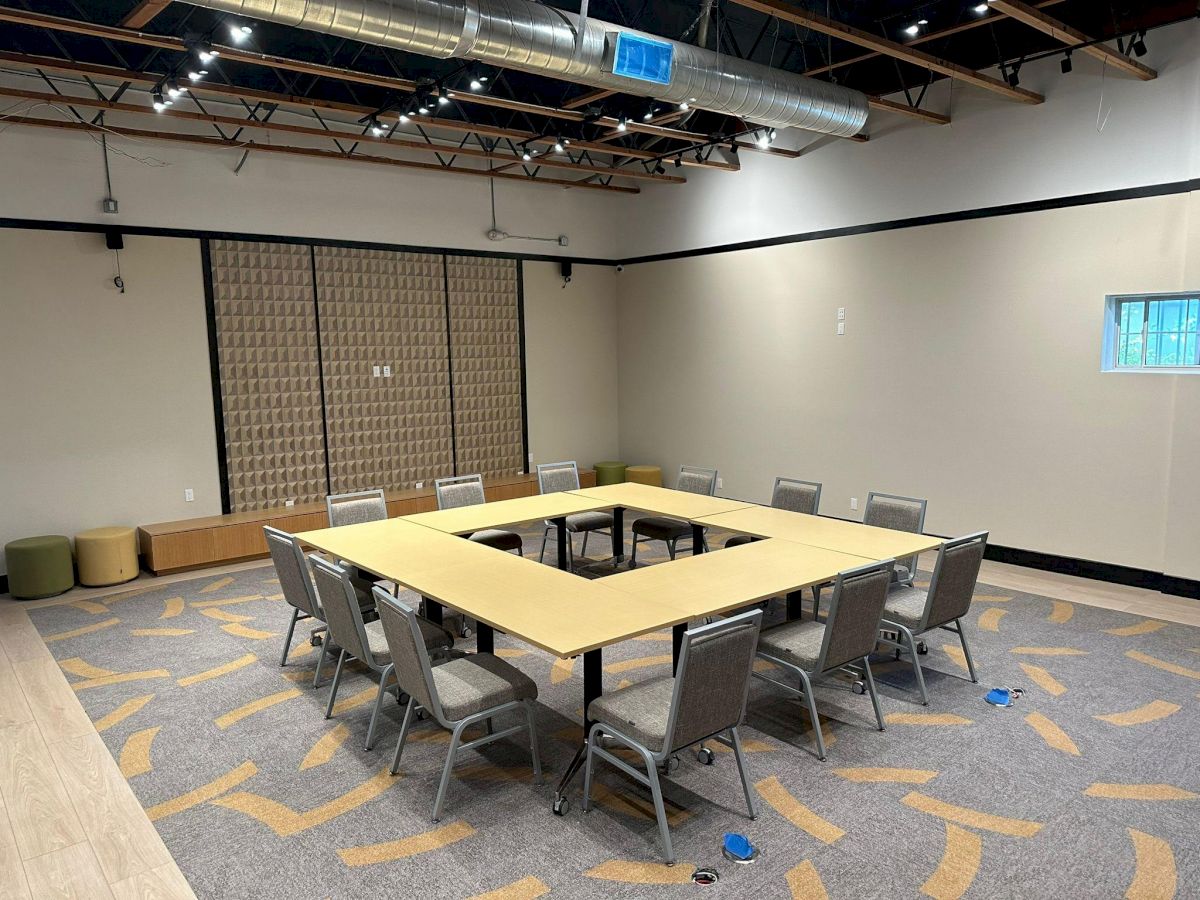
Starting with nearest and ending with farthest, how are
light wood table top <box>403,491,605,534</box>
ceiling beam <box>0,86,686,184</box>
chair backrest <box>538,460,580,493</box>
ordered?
light wood table top <box>403,491,605,534</box>, ceiling beam <box>0,86,686,184</box>, chair backrest <box>538,460,580,493</box>

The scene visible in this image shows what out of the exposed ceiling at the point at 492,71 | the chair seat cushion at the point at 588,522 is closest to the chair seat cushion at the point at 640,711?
the chair seat cushion at the point at 588,522

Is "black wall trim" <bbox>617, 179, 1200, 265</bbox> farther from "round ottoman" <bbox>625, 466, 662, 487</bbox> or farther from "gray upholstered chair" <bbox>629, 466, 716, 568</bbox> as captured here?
"gray upholstered chair" <bbox>629, 466, 716, 568</bbox>

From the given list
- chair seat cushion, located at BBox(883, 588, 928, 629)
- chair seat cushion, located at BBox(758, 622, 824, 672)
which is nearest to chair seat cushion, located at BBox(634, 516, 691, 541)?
chair seat cushion, located at BBox(883, 588, 928, 629)

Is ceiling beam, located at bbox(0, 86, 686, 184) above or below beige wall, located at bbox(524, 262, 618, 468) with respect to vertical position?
above

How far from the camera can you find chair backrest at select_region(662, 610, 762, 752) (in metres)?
2.96

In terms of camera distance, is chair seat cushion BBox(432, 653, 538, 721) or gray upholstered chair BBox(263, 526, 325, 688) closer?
chair seat cushion BBox(432, 653, 538, 721)

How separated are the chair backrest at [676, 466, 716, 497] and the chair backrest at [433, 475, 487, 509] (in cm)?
177

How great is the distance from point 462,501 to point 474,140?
4.52 m

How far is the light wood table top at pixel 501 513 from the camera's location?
5609mm

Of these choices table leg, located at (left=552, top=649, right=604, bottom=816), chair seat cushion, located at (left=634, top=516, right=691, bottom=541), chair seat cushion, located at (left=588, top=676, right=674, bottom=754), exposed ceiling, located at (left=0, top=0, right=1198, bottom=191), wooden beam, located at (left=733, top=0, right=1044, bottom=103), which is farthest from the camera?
chair seat cushion, located at (left=634, top=516, right=691, bottom=541)

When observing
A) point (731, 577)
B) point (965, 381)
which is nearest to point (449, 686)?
point (731, 577)

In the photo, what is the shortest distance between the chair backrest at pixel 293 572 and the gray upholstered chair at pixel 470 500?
65.3 inches

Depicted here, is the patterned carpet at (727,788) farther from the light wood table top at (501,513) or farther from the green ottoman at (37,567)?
the green ottoman at (37,567)

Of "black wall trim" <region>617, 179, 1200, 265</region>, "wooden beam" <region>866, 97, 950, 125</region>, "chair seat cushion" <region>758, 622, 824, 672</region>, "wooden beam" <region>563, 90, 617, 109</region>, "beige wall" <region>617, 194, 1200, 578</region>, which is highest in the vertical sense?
"wooden beam" <region>563, 90, 617, 109</region>
